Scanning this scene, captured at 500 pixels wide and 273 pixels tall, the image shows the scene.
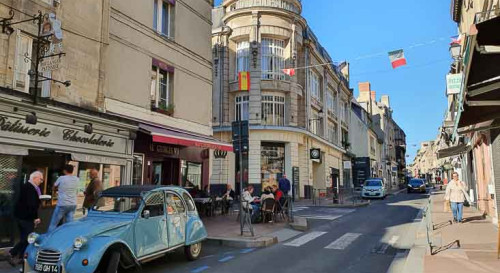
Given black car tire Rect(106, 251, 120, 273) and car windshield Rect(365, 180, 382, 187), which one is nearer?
black car tire Rect(106, 251, 120, 273)

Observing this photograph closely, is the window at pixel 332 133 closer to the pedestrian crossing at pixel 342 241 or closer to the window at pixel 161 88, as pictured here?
the window at pixel 161 88

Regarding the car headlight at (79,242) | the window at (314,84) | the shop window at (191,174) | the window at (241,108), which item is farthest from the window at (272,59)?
the car headlight at (79,242)

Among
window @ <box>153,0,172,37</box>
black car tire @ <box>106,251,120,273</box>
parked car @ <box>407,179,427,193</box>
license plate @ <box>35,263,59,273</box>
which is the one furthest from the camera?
parked car @ <box>407,179,427,193</box>

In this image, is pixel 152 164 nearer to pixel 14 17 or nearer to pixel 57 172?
pixel 57 172

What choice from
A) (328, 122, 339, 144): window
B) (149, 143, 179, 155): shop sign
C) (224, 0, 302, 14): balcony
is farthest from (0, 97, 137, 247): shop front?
(328, 122, 339, 144): window

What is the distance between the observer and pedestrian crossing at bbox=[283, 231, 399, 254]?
10.2 meters

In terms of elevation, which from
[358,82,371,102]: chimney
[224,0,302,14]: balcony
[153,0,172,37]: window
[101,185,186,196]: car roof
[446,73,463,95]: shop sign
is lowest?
[101,185,186,196]: car roof

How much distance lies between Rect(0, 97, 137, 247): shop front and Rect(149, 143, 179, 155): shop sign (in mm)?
1410

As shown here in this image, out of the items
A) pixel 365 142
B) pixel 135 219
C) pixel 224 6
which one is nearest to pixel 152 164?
pixel 135 219

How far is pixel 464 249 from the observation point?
28.5 feet

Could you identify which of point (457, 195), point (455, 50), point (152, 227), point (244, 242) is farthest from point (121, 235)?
point (455, 50)

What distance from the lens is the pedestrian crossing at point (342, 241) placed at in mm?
10233

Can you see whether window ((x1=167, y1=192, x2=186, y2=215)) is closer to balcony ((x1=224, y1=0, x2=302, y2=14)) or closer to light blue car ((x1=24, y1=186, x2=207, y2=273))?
light blue car ((x1=24, y1=186, x2=207, y2=273))

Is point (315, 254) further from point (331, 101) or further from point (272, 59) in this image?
point (331, 101)
